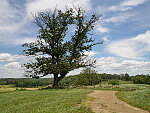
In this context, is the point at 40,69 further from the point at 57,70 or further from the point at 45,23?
the point at 45,23

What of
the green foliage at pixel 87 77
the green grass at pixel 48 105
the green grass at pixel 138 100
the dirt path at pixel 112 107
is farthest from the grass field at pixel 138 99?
the green foliage at pixel 87 77

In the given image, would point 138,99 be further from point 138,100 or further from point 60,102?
point 60,102

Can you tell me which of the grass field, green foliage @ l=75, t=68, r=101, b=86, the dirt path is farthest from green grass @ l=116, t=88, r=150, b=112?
green foliage @ l=75, t=68, r=101, b=86

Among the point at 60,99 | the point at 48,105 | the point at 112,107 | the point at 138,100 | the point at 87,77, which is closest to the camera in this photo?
the point at 112,107

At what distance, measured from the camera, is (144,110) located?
10.5m

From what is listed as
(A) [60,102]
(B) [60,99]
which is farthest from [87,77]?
(A) [60,102]

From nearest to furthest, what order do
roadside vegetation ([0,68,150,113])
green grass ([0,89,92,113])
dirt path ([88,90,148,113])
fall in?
1. dirt path ([88,90,148,113])
2. green grass ([0,89,92,113])
3. roadside vegetation ([0,68,150,113])

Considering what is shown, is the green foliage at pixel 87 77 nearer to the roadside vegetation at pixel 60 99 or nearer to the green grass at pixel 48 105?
the roadside vegetation at pixel 60 99

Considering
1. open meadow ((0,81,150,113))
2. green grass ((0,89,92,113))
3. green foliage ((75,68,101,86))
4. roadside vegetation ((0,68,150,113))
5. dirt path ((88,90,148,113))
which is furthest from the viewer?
green foliage ((75,68,101,86))

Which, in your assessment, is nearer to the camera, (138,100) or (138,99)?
(138,100)

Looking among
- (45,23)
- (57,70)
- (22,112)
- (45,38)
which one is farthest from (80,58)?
(22,112)

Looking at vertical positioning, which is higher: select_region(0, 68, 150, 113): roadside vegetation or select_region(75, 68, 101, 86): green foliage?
select_region(75, 68, 101, 86): green foliage

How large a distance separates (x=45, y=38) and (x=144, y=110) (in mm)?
24989

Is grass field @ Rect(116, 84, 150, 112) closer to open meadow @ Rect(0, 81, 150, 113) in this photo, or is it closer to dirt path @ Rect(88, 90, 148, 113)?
open meadow @ Rect(0, 81, 150, 113)
